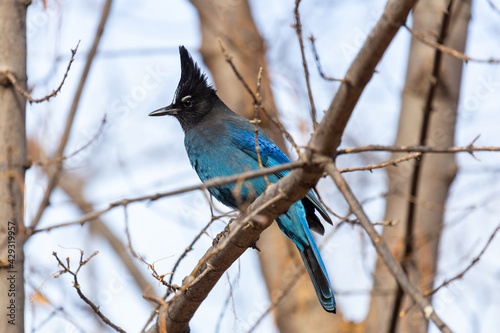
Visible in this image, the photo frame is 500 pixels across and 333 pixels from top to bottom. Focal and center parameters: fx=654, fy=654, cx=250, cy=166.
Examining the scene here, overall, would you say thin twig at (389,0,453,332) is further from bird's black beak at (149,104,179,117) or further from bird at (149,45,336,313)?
bird's black beak at (149,104,179,117)

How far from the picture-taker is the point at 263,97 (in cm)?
630

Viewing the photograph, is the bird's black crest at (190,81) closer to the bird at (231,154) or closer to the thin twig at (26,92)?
the bird at (231,154)

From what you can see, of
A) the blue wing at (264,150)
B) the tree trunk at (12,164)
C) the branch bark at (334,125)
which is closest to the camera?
the branch bark at (334,125)

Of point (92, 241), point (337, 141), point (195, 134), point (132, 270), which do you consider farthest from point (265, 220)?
point (92, 241)

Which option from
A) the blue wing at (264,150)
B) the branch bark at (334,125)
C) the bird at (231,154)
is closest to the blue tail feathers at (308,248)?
the bird at (231,154)

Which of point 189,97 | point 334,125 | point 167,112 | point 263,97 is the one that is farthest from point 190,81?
point 334,125

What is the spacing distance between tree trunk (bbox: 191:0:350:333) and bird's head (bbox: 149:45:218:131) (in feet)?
2.87

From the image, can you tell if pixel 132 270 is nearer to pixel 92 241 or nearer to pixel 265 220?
pixel 92 241

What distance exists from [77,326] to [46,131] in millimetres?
1622

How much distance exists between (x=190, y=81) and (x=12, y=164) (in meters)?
2.13

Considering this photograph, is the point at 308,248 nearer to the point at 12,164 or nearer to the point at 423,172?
the point at 12,164

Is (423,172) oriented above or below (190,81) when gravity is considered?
below

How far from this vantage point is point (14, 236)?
3.23 m

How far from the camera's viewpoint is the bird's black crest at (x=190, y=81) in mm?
5156
